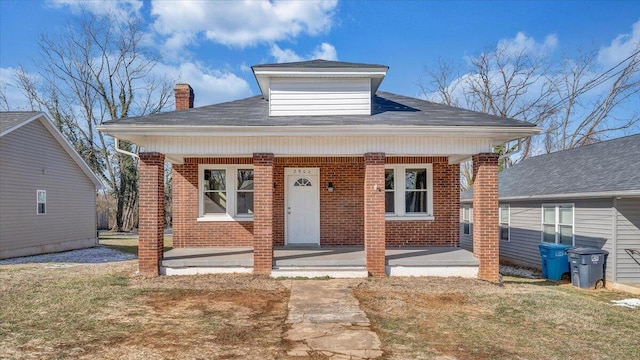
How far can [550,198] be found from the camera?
11.6 meters

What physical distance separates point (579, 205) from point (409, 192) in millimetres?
4800

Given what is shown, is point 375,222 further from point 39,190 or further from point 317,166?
point 39,190

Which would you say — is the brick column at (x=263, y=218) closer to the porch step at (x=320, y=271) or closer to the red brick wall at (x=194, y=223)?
the porch step at (x=320, y=271)

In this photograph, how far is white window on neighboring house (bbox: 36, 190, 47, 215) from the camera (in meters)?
14.3

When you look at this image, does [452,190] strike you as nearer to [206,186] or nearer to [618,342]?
[618,342]

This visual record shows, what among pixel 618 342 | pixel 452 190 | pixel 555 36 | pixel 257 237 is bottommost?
pixel 618 342

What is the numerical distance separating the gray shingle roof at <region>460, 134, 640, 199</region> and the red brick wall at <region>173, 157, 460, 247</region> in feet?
11.4

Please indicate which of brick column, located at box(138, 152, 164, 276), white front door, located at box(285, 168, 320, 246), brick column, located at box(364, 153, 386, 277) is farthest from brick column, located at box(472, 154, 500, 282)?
brick column, located at box(138, 152, 164, 276)

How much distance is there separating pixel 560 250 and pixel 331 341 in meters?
8.75

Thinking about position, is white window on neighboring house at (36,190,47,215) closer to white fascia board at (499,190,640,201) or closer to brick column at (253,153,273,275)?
brick column at (253,153,273,275)

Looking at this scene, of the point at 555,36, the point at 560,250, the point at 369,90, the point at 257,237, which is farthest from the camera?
the point at 555,36

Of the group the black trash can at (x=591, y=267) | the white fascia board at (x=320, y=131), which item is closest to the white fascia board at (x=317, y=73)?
the white fascia board at (x=320, y=131)

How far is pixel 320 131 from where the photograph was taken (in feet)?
26.9

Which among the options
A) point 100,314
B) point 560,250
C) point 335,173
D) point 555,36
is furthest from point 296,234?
point 555,36
